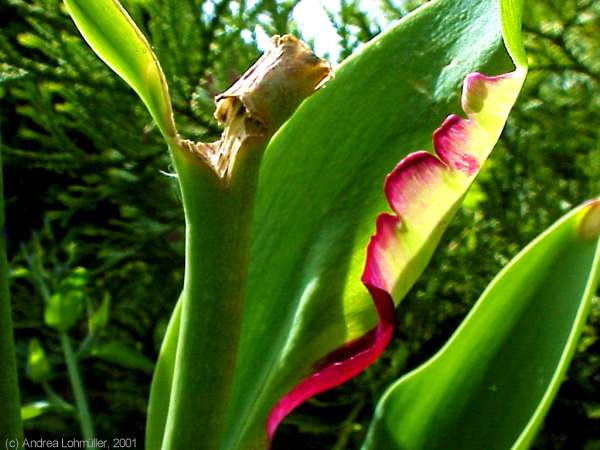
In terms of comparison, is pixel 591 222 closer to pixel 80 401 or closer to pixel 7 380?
pixel 7 380

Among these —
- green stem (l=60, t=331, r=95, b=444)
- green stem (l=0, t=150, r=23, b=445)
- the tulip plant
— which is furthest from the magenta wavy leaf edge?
green stem (l=60, t=331, r=95, b=444)

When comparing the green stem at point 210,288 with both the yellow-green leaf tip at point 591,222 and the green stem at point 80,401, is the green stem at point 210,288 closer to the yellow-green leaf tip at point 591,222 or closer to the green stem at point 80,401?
the yellow-green leaf tip at point 591,222

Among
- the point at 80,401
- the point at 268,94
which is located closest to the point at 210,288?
the point at 268,94

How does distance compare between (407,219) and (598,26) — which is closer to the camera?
(407,219)

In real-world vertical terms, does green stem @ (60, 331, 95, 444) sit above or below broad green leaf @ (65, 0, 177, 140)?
below

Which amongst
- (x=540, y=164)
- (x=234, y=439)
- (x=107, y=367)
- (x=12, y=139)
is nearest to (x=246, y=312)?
(x=234, y=439)

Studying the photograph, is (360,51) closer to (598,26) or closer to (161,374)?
(161,374)

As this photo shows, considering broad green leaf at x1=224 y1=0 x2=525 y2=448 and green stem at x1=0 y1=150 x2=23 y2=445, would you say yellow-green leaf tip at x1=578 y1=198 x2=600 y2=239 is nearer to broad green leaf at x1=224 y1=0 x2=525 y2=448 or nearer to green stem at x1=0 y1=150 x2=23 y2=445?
broad green leaf at x1=224 y1=0 x2=525 y2=448
